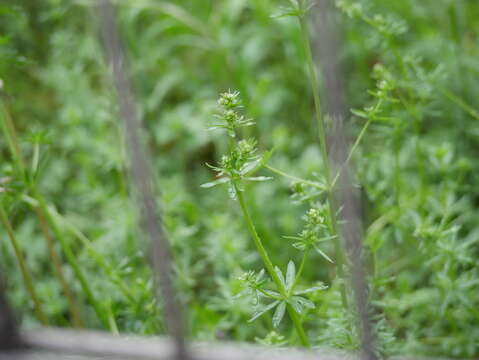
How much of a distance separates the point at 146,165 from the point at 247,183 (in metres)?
0.93

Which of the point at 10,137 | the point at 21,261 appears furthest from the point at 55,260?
the point at 10,137

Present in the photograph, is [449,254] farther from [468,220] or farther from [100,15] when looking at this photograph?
[100,15]

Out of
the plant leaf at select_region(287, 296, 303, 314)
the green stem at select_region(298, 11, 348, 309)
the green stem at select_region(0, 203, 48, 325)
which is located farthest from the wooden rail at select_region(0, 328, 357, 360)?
the green stem at select_region(0, 203, 48, 325)

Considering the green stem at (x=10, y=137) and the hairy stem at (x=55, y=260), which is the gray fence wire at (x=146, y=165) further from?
the hairy stem at (x=55, y=260)

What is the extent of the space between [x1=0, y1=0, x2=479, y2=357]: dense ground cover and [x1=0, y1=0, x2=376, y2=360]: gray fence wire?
0.45ft

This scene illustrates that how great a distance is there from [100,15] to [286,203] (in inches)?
51.9

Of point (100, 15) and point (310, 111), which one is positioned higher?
point (100, 15)

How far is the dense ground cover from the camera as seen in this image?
1.25 meters

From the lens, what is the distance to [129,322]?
1279mm

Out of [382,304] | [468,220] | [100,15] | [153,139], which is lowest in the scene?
[468,220]

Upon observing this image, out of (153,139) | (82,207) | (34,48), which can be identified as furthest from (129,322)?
(34,48)

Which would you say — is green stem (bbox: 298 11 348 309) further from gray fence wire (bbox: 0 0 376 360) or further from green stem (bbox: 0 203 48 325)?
green stem (bbox: 0 203 48 325)

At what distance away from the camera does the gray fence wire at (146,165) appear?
0.66m

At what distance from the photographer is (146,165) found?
28.3 inches
